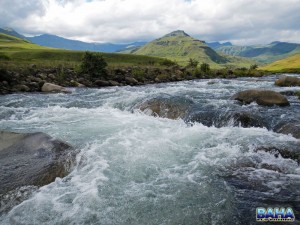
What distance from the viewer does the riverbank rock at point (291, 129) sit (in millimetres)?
14823

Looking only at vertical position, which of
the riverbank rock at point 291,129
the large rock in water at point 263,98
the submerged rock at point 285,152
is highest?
the large rock in water at point 263,98

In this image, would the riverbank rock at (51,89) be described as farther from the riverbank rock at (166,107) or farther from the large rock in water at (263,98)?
the large rock in water at (263,98)

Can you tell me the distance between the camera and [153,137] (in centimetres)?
1563

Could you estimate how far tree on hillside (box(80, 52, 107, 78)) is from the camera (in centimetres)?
4681

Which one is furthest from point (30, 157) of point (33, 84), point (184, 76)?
point (184, 76)

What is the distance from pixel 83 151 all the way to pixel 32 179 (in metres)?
3.27

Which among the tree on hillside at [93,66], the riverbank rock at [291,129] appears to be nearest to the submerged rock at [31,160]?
the riverbank rock at [291,129]

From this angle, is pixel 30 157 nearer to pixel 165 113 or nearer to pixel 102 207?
pixel 102 207

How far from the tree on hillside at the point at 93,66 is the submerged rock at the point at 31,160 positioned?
3533cm

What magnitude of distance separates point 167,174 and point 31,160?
5566 millimetres

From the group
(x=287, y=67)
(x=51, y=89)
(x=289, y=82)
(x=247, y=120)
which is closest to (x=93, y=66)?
(x=51, y=89)

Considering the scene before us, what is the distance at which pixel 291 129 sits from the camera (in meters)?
15.5

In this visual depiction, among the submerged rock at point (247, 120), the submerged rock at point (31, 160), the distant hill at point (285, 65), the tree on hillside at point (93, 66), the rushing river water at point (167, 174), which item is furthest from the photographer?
the distant hill at point (285, 65)

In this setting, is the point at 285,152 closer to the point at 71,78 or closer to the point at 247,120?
the point at 247,120
